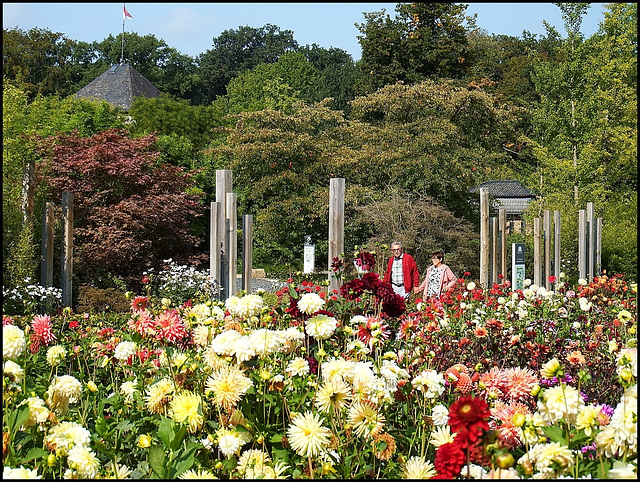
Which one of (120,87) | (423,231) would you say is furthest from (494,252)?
(120,87)

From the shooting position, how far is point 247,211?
1853cm

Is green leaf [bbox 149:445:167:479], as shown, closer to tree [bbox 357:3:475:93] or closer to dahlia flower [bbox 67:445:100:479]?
dahlia flower [bbox 67:445:100:479]

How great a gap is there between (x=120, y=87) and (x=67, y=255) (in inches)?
873

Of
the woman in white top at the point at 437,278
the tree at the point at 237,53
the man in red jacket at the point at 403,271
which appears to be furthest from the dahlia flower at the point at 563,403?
the tree at the point at 237,53

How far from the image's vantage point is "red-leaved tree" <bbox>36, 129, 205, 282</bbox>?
10.8 m

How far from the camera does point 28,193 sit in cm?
897

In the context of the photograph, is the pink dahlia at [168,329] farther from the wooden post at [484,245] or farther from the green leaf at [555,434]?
the wooden post at [484,245]

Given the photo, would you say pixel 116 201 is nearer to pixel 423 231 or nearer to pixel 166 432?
pixel 423 231

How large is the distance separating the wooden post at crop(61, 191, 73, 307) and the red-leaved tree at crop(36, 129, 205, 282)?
5.70ft

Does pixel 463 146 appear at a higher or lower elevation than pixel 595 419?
higher

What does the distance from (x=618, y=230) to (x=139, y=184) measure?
27.8 ft

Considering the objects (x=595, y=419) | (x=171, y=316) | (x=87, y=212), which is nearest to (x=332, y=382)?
(x=595, y=419)

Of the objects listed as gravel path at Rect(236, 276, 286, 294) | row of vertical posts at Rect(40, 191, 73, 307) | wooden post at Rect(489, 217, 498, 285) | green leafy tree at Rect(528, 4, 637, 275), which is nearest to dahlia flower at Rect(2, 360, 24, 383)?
row of vertical posts at Rect(40, 191, 73, 307)

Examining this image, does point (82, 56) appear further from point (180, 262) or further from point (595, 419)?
point (595, 419)
